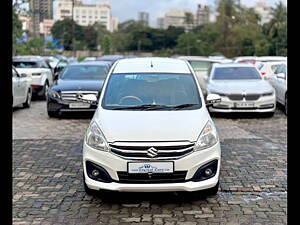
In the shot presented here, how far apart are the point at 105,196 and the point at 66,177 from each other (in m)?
1.12

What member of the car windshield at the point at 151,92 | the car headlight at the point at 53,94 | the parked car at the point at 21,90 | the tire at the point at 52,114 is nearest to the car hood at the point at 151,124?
the car windshield at the point at 151,92

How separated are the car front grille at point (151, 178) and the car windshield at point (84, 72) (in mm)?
8845

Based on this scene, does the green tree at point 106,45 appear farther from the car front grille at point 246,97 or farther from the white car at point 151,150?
the white car at point 151,150

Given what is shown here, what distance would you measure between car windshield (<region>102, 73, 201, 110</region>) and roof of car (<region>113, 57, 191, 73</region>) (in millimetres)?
126

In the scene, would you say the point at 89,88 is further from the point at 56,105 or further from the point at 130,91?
the point at 130,91

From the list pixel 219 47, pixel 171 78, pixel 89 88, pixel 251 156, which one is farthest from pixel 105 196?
pixel 219 47

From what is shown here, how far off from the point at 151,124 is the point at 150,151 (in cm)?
43

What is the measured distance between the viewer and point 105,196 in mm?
5402

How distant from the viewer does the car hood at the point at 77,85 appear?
1200cm

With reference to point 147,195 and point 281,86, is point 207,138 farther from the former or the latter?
point 281,86

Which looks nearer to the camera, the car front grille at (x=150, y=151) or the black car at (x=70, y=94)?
the car front grille at (x=150, y=151)

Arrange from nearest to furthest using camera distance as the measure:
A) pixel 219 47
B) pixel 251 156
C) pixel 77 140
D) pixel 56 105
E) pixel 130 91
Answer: pixel 130 91
pixel 251 156
pixel 77 140
pixel 56 105
pixel 219 47

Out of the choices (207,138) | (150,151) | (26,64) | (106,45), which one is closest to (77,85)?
(26,64)
